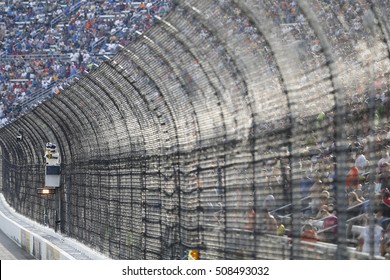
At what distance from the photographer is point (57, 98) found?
44.0 ft

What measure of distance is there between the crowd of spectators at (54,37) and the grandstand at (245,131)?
92.7 feet

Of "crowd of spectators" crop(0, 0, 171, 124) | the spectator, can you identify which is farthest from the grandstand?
"crowd of spectators" crop(0, 0, 171, 124)

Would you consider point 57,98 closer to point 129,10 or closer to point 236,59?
point 236,59

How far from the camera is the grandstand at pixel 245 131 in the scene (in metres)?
6.44

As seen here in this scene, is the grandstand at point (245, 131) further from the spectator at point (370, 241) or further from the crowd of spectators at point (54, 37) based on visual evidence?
the crowd of spectators at point (54, 37)

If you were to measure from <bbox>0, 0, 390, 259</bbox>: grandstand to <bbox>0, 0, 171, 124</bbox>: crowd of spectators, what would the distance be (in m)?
28.3

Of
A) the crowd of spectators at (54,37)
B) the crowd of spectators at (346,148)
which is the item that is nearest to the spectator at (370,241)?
the crowd of spectators at (346,148)

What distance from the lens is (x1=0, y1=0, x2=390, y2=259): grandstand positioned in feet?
21.1

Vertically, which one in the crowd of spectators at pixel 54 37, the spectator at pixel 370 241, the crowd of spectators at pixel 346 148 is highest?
the crowd of spectators at pixel 54 37

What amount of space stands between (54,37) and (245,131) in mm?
37699

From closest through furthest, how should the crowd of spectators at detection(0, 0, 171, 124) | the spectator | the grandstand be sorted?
the spectator < the grandstand < the crowd of spectators at detection(0, 0, 171, 124)

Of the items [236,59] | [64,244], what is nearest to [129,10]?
[64,244]

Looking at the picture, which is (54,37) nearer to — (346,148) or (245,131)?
(245,131)

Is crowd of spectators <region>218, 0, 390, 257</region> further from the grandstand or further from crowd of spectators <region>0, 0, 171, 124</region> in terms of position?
crowd of spectators <region>0, 0, 171, 124</region>
